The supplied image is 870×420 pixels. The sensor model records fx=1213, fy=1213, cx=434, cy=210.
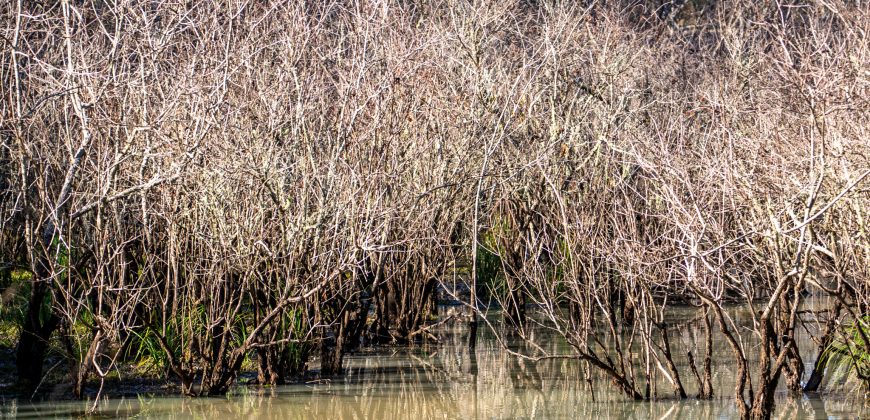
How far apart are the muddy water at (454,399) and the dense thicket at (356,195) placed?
0.82 ft

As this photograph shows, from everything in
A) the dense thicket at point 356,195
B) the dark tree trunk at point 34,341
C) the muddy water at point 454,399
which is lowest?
the muddy water at point 454,399

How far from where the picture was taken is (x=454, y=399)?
379 inches

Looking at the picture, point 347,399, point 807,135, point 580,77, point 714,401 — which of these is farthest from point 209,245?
point 580,77

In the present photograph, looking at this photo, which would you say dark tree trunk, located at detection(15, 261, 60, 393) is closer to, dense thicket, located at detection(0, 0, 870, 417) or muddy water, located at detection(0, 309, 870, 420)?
dense thicket, located at detection(0, 0, 870, 417)

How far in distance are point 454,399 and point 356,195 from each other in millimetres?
1857

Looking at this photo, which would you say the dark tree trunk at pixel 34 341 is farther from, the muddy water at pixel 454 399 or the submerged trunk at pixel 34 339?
the muddy water at pixel 454 399

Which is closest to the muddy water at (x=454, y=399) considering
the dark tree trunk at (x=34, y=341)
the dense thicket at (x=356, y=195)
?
the dense thicket at (x=356, y=195)

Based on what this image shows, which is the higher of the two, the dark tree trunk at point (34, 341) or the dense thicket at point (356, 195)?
the dense thicket at point (356, 195)

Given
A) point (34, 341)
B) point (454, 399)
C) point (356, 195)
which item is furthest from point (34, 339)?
point (454, 399)

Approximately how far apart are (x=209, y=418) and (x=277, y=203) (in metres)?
1.65

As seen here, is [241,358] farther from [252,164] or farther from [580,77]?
[580,77]

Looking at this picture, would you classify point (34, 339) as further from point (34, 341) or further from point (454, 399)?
point (454, 399)

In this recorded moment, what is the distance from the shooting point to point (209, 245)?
8492 millimetres

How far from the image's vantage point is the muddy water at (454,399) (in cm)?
863
